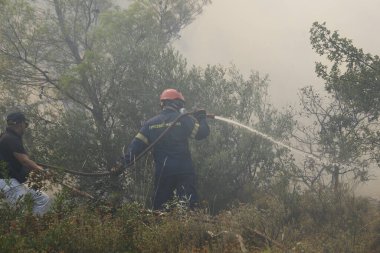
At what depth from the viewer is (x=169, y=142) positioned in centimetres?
669

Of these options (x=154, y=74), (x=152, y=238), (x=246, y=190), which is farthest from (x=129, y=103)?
(x=152, y=238)

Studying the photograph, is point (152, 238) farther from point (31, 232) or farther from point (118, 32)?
point (118, 32)

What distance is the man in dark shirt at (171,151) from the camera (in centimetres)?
654

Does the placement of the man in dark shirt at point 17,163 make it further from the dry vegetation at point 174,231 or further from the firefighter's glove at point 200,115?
the firefighter's glove at point 200,115

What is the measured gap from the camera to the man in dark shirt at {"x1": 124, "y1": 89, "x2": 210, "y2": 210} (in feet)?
21.5

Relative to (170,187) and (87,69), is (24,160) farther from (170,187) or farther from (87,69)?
(87,69)

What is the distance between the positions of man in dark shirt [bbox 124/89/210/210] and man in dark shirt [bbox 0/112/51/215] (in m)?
1.53

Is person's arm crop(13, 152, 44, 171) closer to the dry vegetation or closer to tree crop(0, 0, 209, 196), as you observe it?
the dry vegetation

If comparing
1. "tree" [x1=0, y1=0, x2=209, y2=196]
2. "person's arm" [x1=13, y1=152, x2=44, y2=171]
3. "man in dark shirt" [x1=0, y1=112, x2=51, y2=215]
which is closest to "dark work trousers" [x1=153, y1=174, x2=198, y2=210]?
"tree" [x1=0, y1=0, x2=209, y2=196]

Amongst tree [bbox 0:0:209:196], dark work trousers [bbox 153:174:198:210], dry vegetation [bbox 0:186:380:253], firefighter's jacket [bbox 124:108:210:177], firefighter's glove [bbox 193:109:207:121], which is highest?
tree [bbox 0:0:209:196]

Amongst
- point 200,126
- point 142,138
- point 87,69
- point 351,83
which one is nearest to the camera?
point 351,83

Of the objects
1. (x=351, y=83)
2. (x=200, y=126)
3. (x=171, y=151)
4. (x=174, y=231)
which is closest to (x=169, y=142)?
(x=171, y=151)

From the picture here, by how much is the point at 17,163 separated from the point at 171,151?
7.13 feet

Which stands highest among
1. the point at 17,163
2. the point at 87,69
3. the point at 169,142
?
the point at 87,69
